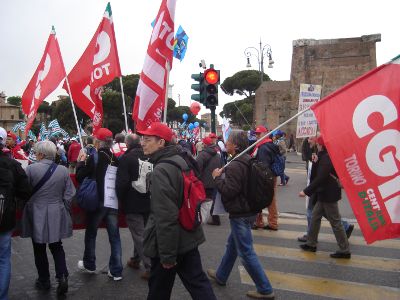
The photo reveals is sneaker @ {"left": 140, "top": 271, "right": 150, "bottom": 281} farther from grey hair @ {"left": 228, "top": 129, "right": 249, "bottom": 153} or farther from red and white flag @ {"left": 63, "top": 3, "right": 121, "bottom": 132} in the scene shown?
red and white flag @ {"left": 63, "top": 3, "right": 121, "bottom": 132}

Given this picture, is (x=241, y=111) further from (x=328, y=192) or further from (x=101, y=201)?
(x=101, y=201)

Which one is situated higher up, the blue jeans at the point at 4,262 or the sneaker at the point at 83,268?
the blue jeans at the point at 4,262

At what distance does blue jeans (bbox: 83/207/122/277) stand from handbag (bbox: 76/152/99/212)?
127 millimetres

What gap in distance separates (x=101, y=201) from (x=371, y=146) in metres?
2.92

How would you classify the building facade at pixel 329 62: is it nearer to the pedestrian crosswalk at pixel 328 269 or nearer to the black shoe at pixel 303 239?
the black shoe at pixel 303 239

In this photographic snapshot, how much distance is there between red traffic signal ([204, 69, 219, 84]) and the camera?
33.4ft

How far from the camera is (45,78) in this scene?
588cm

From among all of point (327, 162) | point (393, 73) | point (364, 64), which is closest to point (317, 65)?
point (364, 64)

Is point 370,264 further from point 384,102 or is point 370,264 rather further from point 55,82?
point 55,82

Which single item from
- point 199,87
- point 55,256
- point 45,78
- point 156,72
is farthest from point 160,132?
point 199,87

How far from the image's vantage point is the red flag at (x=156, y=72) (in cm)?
501

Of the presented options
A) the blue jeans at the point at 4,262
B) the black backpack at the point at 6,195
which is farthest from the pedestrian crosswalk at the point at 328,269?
the black backpack at the point at 6,195

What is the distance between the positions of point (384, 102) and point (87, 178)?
3.21 meters

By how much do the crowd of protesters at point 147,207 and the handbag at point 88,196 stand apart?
48 millimetres
